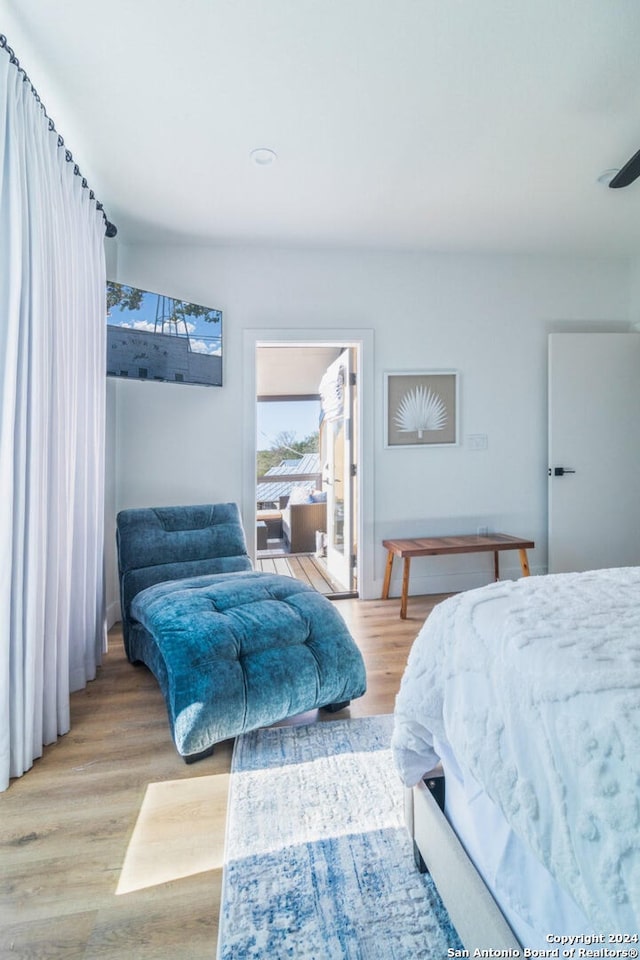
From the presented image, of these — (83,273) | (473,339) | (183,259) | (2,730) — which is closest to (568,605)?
(2,730)

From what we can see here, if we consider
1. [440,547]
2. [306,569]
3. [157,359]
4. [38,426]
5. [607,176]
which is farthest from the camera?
[306,569]

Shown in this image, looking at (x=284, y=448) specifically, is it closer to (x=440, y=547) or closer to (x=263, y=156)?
(x=440, y=547)

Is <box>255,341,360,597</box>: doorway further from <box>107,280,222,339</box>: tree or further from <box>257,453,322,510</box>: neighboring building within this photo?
<box>107,280,222,339</box>: tree

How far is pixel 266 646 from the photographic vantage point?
1786 millimetres

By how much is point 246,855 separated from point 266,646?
0.64m

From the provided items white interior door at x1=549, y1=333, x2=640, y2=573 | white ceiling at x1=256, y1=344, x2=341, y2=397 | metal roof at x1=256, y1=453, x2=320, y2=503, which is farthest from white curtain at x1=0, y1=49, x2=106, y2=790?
metal roof at x1=256, y1=453, x2=320, y2=503

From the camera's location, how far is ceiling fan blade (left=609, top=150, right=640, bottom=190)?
2115 millimetres

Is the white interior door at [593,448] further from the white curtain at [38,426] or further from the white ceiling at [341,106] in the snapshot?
the white curtain at [38,426]

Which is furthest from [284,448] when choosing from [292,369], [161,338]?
[161,338]

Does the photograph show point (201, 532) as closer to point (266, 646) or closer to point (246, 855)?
point (266, 646)

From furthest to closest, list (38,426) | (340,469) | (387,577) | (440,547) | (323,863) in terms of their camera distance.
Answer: (340,469), (387,577), (440,547), (38,426), (323,863)

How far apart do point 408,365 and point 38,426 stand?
2.64 m

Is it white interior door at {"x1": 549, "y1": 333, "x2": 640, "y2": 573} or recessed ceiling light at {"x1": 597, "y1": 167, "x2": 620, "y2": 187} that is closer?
recessed ceiling light at {"x1": 597, "y1": 167, "x2": 620, "y2": 187}

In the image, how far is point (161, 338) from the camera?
2.94m
